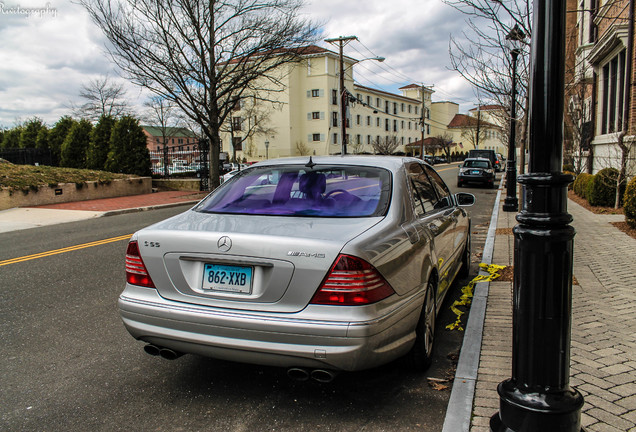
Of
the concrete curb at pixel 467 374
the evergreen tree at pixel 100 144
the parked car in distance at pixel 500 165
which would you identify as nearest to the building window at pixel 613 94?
the concrete curb at pixel 467 374

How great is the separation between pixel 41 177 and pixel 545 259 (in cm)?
1910

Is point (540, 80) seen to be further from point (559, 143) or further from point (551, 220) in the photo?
point (551, 220)

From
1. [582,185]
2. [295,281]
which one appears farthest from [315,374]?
[582,185]

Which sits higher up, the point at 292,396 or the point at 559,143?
the point at 559,143

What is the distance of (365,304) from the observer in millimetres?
2795

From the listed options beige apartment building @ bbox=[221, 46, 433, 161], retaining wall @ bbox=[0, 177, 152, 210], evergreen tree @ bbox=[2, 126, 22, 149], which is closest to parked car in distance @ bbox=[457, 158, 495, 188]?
retaining wall @ bbox=[0, 177, 152, 210]

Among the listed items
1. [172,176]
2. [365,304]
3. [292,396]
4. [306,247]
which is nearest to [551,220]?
[365,304]

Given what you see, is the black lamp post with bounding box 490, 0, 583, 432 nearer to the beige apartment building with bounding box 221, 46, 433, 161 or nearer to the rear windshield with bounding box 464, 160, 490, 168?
the rear windshield with bounding box 464, 160, 490, 168

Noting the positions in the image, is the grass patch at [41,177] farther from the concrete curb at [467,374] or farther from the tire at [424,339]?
the tire at [424,339]

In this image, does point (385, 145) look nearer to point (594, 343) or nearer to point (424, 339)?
point (594, 343)

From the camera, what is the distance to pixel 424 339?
3545 mm

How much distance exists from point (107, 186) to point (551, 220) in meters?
19.9

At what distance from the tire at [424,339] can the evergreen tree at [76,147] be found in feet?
84.3

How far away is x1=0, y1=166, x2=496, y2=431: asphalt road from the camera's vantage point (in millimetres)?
3018
